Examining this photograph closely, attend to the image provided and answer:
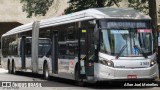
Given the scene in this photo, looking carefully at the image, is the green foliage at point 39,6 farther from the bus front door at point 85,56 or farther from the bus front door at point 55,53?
the bus front door at point 85,56

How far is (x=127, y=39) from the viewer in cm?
1781

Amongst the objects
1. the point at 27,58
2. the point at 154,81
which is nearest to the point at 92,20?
the point at 154,81

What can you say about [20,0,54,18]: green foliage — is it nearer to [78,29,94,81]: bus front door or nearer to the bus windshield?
[78,29,94,81]: bus front door

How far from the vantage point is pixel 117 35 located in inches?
700

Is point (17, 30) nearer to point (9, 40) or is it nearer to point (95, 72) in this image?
point (9, 40)

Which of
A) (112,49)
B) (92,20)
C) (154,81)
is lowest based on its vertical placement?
(154,81)

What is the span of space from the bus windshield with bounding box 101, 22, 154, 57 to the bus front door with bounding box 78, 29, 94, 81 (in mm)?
839

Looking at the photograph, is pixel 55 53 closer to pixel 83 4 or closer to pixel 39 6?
pixel 83 4

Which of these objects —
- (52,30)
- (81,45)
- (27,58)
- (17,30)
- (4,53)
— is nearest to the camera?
(81,45)

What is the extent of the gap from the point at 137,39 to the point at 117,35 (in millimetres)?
824

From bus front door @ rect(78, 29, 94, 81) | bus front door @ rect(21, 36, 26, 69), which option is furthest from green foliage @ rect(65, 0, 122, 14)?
bus front door @ rect(78, 29, 94, 81)

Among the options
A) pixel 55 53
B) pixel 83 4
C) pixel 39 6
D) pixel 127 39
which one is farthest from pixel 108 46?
pixel 39 6

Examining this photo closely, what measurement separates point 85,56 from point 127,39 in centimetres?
187

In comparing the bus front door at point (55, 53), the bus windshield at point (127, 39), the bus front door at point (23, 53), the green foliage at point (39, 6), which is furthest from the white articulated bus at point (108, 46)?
the green foliage at point (39, 6)
